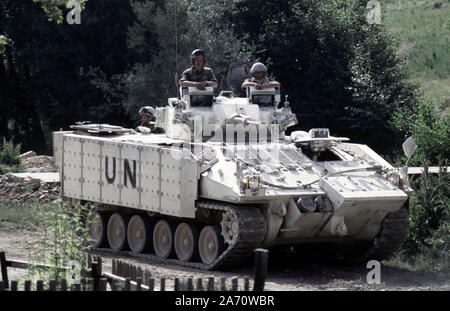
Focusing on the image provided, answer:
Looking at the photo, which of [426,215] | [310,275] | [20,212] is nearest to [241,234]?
[310,275]

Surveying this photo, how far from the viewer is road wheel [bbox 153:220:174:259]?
1870 centimetres

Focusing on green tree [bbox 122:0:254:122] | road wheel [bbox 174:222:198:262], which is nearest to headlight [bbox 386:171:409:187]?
road wheel [bbox 174:222:198:262]

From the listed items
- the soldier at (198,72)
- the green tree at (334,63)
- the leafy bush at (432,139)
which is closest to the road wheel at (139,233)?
the soldier at (198,72)

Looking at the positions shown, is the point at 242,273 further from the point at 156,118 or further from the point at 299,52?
the point at 299,52

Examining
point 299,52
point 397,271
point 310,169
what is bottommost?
point 397,271

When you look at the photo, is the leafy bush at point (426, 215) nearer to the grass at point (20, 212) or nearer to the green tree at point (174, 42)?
the grass at point (20, 212)

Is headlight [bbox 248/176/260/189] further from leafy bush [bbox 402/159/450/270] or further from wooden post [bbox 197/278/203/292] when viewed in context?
wooden post [bbox 197/278/203/292]

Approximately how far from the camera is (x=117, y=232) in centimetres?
2044

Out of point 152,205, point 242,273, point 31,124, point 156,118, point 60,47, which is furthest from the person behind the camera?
point 31,124

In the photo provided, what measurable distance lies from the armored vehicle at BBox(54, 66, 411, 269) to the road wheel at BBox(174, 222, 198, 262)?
2 cm

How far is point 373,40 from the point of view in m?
32.0

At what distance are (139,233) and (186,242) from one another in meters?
1.55

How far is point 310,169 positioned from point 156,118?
13.2 ft

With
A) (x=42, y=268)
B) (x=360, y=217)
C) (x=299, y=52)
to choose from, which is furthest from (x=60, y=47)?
(x=42, y=268)
